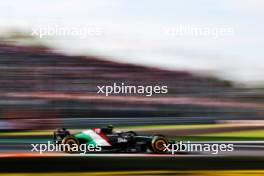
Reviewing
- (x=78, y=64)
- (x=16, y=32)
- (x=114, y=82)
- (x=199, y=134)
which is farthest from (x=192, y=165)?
(x=16, y=32)

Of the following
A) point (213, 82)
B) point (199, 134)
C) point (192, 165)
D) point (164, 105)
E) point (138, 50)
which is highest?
point (138, 50)

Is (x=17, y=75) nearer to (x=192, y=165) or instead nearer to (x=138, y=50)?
(x=138, y=50)

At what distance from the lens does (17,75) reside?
2.06m

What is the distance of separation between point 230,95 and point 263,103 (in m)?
0.25

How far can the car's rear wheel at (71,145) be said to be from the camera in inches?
82.3

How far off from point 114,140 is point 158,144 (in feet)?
0.95

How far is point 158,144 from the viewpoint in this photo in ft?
6.93
